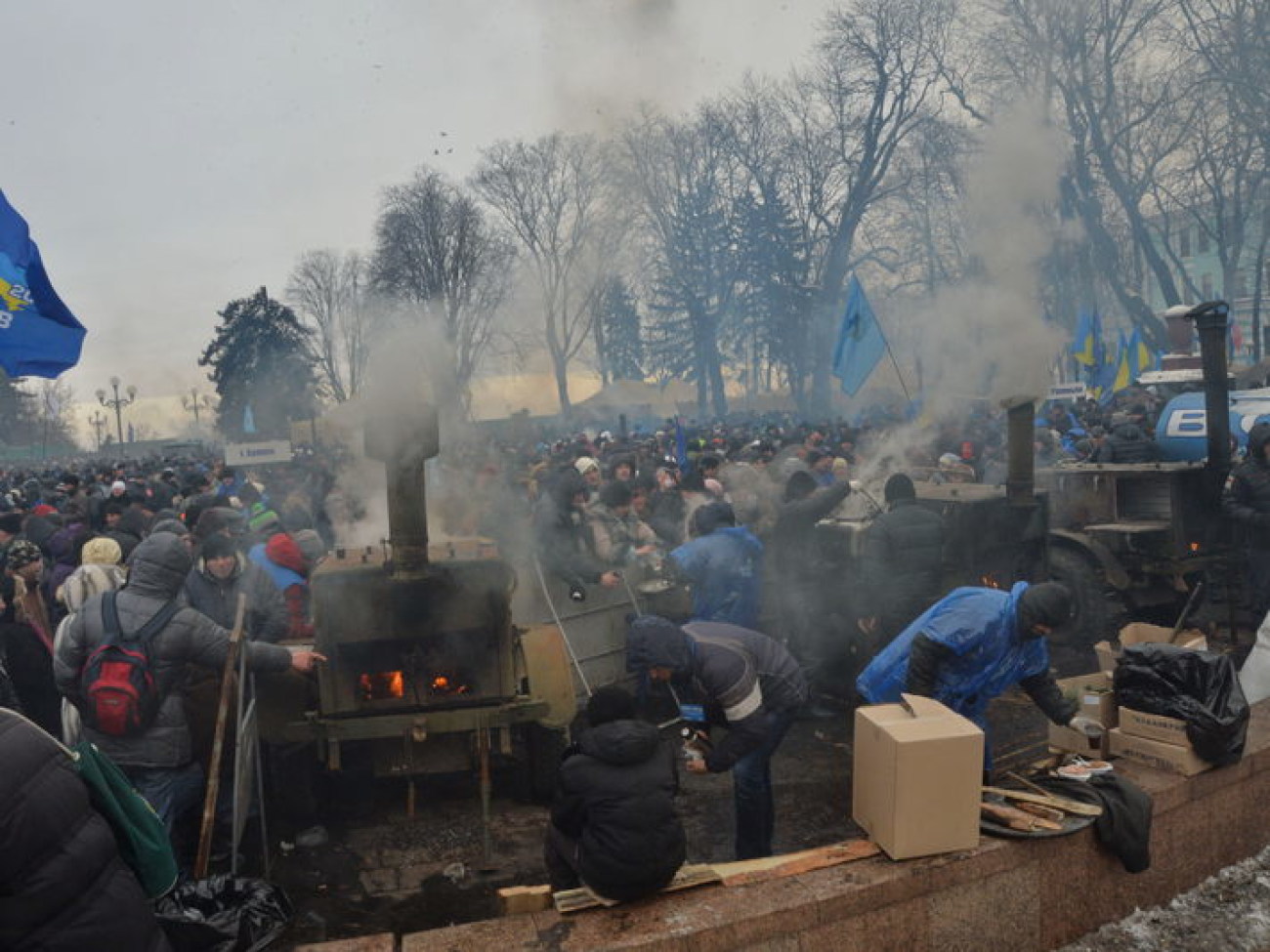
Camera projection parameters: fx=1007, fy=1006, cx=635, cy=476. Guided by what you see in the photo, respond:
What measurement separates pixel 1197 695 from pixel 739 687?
2138 millimetres

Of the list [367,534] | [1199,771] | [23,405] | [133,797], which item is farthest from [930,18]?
[23,405]

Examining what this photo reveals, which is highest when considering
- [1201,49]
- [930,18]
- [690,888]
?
[930,18]

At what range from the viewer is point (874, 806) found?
13.1 feet

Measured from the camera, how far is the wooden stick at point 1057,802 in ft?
13.8

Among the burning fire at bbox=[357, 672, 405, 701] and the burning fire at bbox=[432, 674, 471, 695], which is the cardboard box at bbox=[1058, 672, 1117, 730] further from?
Result: the burning fire at bbox=[357, 672, 405, 701]

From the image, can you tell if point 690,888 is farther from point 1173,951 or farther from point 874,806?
→ point 1173,951

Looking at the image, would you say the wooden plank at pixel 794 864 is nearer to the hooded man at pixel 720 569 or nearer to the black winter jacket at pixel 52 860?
the black winter jacket at pixel 52 860

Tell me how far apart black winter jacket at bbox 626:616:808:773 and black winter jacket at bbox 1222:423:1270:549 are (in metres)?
5.80

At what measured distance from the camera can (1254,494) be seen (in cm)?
865

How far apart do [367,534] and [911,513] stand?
15.4ft

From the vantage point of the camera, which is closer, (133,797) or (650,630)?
(133,797)

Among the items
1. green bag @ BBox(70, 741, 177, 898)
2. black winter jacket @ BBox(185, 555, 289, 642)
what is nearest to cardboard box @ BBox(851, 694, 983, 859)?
green bag @ BBox(70, 741, 177, 898)

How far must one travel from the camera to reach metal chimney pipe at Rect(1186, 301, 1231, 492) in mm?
9023

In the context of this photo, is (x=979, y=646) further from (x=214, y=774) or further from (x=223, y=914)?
(x=214, y=774)
